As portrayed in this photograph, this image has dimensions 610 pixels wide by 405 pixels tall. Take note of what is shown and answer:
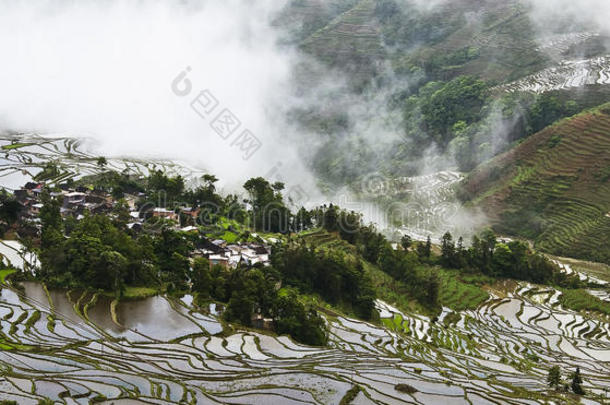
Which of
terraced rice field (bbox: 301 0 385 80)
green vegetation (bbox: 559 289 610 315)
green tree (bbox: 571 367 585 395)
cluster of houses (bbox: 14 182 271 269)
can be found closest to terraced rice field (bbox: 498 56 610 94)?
terraced rice field (bbox: 301 0 385 80)

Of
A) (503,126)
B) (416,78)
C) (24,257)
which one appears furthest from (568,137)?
(24,257)

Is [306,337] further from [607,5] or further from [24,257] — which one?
[607,5]

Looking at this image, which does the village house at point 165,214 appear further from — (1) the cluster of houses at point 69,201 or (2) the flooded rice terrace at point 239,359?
(2) the flooded rice terrace at point 239,359

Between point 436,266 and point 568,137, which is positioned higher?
point 568,137

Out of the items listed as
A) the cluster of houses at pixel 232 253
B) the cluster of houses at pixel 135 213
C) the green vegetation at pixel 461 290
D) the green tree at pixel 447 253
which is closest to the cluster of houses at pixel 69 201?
the cluster of houses at pixel 135 213

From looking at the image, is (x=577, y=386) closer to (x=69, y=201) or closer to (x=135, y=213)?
(x=135, y=213)

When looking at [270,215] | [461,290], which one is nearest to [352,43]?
[270,215]
